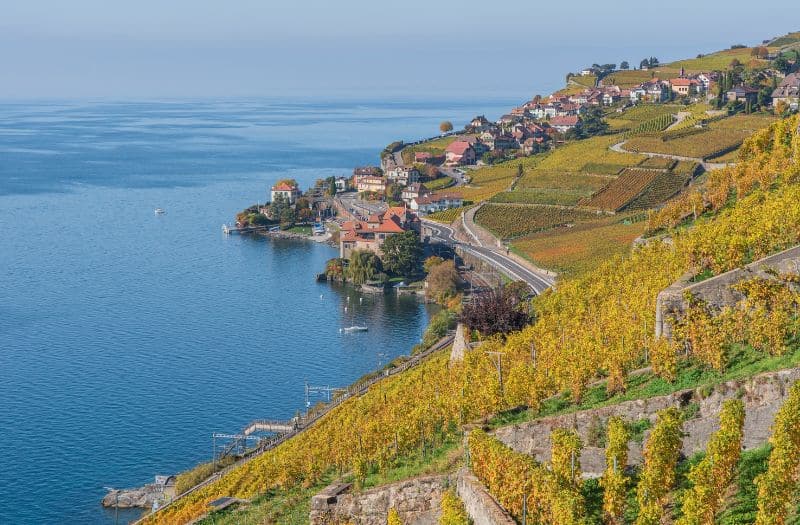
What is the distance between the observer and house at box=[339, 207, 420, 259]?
9400cm

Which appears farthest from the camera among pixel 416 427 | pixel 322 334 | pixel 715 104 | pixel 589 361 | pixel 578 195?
pixel 715 104

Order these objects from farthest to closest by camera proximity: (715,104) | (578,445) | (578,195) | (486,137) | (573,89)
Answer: (573,89)
(486,137)
(715,104)
(578,195)
(578,445)

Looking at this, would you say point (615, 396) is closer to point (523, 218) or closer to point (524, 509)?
point (524, 509)

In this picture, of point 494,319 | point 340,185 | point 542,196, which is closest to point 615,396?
point 494,319

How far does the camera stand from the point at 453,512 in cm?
2075

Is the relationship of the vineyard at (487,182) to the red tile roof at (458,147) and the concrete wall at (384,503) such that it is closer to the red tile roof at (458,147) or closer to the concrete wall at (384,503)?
the red tile roof at (458,147)

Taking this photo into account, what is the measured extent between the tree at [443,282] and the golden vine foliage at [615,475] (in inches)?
2364

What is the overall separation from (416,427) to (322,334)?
42.2 meters

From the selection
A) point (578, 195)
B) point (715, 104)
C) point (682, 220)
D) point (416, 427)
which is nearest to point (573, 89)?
point (715, 104)

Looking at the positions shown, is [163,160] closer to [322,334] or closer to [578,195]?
[578,195]

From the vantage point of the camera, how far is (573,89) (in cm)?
18262

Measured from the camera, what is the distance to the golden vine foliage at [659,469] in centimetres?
1828

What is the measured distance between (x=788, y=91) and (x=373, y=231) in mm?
45163

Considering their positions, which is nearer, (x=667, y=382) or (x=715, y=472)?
(x=715, y=472)
